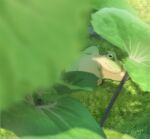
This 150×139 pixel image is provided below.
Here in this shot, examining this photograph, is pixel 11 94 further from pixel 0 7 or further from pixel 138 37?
pixel 138 37

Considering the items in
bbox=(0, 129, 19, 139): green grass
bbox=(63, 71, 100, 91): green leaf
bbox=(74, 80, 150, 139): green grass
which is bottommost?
bbox=(74, 80, 150, 139): green grass

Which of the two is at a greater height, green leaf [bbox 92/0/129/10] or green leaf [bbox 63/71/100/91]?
green leaf [bbox 92/0/129/10]

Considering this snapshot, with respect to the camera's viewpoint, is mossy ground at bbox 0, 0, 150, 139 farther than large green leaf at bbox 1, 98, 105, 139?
Yes

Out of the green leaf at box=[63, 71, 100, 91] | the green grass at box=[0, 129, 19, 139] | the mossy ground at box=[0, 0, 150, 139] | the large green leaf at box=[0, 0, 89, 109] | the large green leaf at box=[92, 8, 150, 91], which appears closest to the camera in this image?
the large green leaf at box=[0, 0, 89, 109]

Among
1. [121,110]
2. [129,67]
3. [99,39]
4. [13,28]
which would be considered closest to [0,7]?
[13,28]

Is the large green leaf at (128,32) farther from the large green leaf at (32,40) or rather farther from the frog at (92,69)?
the large green leaf at (32,40)

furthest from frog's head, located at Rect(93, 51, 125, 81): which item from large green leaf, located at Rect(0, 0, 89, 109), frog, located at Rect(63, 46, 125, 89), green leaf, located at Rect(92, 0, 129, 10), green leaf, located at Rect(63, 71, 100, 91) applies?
large green leaf, located at Rect(0, 0, 89, 109)

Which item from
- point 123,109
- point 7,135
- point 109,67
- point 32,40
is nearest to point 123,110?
point 123,109

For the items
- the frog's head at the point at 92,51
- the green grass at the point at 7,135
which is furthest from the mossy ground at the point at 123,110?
the frog's head at the point at 92,51

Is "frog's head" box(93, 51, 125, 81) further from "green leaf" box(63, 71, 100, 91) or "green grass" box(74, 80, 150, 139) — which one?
"green leaf" box(63, 71, 100, 91)
